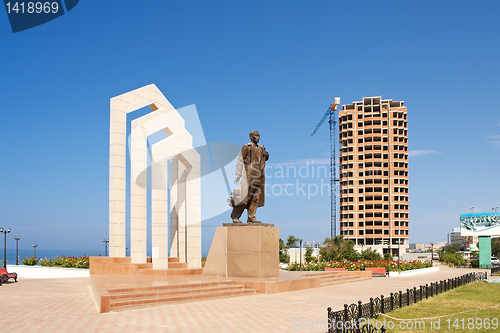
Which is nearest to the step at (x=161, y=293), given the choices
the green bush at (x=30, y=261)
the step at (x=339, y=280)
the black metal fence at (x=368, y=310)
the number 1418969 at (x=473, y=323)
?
the black metal fence at (x=368, y=310)

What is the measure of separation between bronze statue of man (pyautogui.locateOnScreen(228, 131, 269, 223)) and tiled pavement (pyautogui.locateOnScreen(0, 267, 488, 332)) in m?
4.05

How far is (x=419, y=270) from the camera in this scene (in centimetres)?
3077

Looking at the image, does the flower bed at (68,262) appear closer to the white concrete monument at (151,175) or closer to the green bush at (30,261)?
the green bush at (30,261)

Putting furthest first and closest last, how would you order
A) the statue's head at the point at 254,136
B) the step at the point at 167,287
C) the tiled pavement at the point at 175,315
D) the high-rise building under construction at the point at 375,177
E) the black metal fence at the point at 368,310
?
the high-rise building under construction at the point at 375,177 → the statue's head at the point at 254,136 → the step at the point at 167,287 → the tiled pavement at the point at 175,315 → the black metal fence at the point at 368,310

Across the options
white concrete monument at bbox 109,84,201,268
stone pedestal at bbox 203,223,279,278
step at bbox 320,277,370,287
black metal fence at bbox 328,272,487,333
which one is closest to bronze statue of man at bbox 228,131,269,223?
stone pedestal at bbox 203,223,279,278

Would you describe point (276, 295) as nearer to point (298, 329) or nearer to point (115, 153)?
point (298, 329)

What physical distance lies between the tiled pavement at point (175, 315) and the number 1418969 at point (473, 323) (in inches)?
110

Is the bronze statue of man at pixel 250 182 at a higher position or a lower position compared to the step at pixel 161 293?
higher

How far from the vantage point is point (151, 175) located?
66.6 ft

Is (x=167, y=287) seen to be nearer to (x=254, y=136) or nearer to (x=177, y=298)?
(x=177, y=298)

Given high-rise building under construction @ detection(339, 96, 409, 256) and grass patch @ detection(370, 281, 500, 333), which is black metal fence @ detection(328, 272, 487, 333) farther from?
high-rise building under construction @ detection(339, 96, 409, 256)

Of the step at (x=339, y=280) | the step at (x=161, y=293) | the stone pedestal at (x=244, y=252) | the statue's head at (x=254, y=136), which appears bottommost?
the step at (x=339, y=280)

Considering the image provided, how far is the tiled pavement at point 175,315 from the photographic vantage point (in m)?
8.74

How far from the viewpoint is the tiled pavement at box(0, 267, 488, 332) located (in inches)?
344
